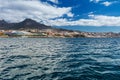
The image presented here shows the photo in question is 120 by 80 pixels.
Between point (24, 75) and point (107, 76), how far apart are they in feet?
28.5

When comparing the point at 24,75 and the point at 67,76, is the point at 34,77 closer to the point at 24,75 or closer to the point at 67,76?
the point at 24,75

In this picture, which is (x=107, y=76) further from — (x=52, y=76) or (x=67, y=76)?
(x=52, y=76)

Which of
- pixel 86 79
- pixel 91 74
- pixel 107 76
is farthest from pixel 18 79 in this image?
pixel 107 76

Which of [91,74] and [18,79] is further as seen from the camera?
[91,74]

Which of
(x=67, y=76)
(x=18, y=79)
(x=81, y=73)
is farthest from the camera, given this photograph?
(x=81, y=73)

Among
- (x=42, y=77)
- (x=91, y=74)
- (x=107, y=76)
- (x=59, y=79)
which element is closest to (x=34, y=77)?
(x=42, y=77)

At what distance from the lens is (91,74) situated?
19469 mm

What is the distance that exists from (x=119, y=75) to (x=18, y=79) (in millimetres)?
10488

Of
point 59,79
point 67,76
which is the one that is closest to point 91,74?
point 67,76

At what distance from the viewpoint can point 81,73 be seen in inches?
784

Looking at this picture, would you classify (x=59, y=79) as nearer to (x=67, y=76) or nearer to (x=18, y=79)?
(x=67, y=76)

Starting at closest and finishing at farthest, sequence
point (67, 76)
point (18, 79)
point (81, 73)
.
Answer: point (18, 79) → point (67, 76) → point (81, 73)

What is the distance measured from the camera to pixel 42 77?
17906 mm

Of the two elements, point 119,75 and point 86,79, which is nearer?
point 86,79
